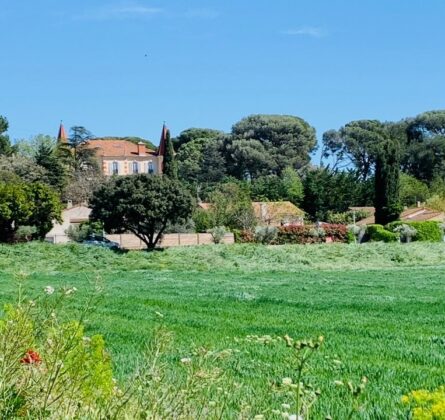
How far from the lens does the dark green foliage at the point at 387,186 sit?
6319 centimetres

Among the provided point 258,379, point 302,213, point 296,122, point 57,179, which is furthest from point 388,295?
point 296,122

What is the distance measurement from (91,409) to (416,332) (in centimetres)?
779

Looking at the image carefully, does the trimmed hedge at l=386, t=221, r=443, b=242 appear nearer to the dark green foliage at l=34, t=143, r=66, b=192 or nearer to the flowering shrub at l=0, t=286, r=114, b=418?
the dark green foliage at l=34, t=143, r=66, b=192

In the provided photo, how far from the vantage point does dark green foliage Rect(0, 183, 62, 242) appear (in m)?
44.6

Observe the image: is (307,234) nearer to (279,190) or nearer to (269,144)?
(279,190)

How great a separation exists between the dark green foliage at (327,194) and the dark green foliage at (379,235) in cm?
1619

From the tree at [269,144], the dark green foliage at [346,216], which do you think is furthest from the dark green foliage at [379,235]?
the tree at [269,144]

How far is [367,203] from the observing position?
79062 mm

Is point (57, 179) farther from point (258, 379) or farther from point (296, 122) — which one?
point (258, 379)

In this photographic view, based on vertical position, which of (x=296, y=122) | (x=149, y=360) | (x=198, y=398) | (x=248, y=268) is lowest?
(x=248, y=268)

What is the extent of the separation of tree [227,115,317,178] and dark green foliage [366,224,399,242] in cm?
3777

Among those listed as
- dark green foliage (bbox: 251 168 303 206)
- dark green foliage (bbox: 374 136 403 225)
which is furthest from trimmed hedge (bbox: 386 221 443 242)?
dark green foliage (bbox: 251 168 303 206)

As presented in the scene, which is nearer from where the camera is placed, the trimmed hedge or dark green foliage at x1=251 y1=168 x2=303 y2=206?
the trimmed hedge

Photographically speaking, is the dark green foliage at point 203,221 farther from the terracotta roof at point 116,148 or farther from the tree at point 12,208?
the terracotta roof at point 116,148
